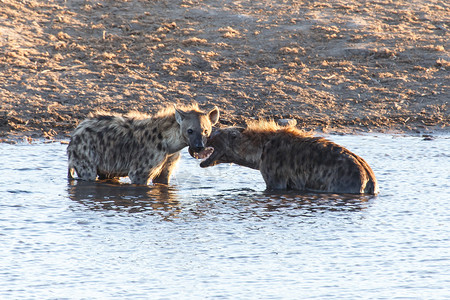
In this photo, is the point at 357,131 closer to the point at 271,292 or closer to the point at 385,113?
the point at 385,113

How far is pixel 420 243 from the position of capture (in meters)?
7.24

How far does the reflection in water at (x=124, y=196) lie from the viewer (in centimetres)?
837

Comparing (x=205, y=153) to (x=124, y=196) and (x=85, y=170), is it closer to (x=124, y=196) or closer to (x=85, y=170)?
(x=124, y=196)

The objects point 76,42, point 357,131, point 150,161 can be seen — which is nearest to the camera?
point 150,161

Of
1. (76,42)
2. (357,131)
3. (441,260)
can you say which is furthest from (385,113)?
(441,260)

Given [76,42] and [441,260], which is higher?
[76,42]

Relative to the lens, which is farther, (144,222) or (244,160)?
(244,160)

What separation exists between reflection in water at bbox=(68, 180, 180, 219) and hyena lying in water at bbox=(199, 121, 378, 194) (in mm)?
763

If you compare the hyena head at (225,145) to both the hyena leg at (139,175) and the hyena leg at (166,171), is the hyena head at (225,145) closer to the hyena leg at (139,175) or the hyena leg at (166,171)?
the hyena leg at (166,171)

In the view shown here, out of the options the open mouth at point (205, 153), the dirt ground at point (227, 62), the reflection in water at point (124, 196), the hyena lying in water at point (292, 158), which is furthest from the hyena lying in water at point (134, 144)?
the dirt ground at point (227, 62)

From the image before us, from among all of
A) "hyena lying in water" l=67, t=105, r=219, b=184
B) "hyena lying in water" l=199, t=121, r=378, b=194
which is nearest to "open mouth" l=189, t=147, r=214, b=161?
"hyena lying in water" l=199, t=121, r=378, b=194

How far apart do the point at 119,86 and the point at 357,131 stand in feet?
12.4

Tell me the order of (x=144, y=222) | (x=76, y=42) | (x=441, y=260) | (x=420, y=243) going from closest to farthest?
1. (x=441, y=260)
2. (x=420, y=243)
3. (x=144, y=222)
4. (x=76, y=42)

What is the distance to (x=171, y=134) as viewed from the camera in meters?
9.15
